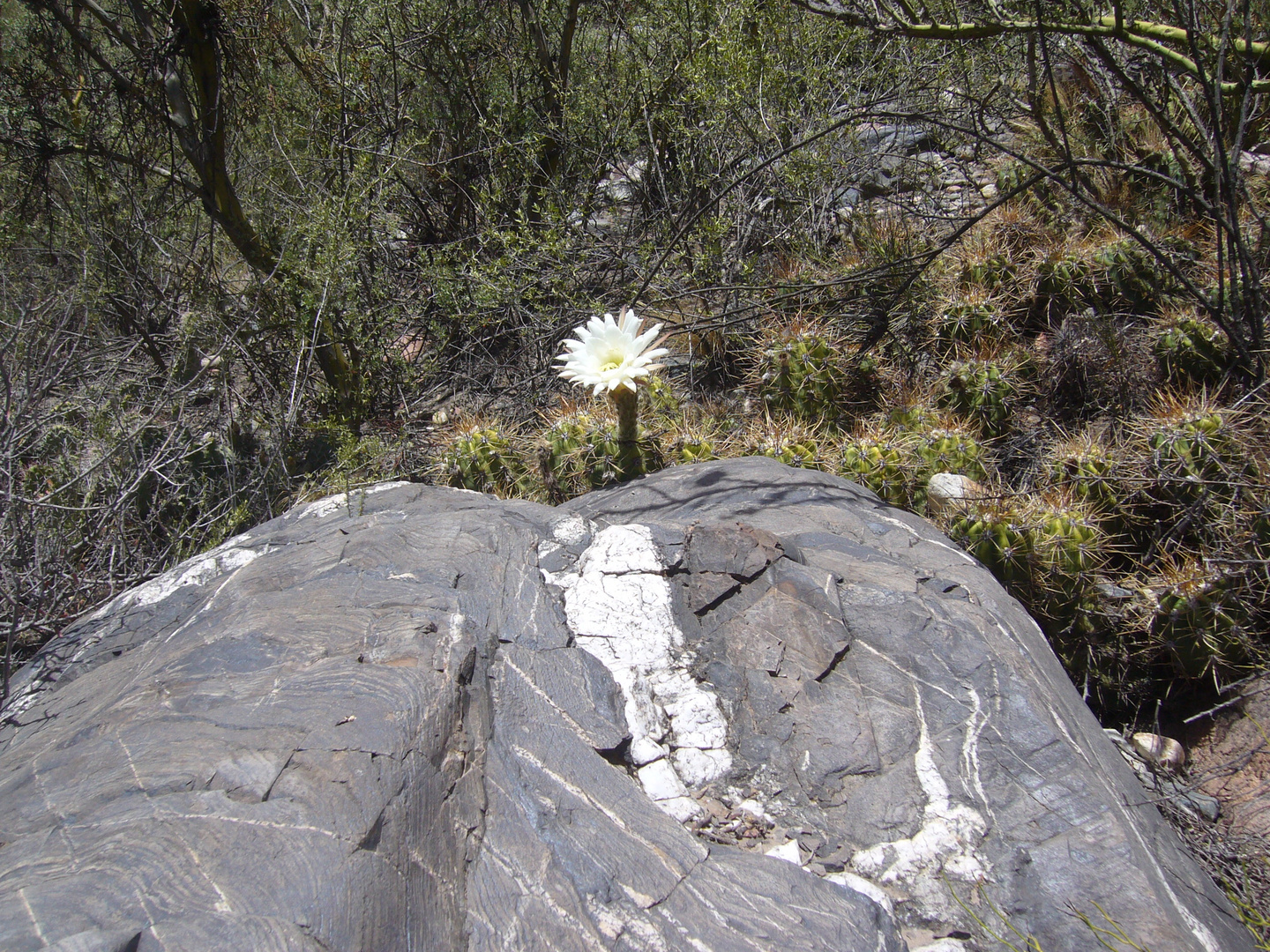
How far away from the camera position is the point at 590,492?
146 inches

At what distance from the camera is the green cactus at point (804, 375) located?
13.5 ft

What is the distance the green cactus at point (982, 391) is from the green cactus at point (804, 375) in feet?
1.77

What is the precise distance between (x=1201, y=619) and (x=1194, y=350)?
1.41 metres

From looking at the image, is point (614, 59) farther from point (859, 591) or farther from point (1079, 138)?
point (859, 591)

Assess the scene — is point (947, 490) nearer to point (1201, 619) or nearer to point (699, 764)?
point (1201, 619)

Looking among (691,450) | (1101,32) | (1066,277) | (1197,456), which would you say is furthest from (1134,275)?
(691,450)

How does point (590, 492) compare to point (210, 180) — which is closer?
point (590, 492)

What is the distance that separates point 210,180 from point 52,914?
4.71 metres

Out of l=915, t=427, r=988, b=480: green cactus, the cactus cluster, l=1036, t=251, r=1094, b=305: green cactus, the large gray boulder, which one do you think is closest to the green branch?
l=1036, t=251, r=1094, b=305: green cactus

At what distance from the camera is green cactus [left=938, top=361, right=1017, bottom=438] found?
3912 mm

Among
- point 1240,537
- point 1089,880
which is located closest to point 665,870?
point 1089,880

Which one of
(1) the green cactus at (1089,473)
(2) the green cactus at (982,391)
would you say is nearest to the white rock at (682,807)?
(1) the green cactus at (1089,473)

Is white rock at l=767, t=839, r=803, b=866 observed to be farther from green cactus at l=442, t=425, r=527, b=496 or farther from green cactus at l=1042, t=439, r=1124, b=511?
green cactus at l=442, t=425, r=527, b=496

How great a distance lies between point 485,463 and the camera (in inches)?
158
